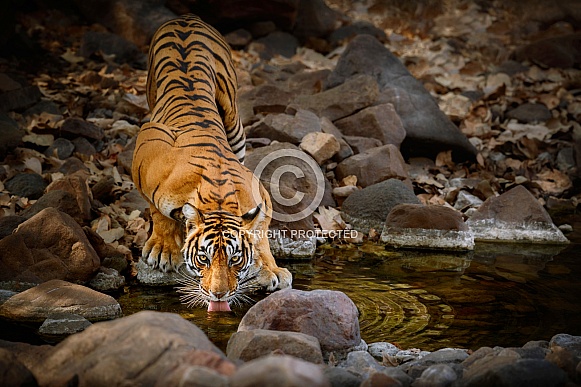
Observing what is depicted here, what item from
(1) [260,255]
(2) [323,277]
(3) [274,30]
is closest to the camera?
(1) [260,255]

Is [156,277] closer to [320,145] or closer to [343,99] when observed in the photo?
[320,145]

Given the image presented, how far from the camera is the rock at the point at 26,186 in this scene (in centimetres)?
578

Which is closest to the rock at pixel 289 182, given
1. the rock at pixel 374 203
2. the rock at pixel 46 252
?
the rock at pixel 374 203

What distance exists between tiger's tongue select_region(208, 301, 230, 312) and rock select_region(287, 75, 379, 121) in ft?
13.1

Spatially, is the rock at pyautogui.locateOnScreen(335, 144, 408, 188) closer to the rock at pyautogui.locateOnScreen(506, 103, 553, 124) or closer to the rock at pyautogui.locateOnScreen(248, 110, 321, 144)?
the rock at pyautogui.locateOnScreen(248, 110, 321, 144)

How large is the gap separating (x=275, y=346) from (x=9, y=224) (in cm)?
243

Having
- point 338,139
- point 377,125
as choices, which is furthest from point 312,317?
point 377,125

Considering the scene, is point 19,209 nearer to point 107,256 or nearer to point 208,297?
point 107,256

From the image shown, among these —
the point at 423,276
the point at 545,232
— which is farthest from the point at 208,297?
the point at 545,232

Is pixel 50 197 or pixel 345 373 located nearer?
pixel 345 373

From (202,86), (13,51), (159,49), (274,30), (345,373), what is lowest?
(345,373)

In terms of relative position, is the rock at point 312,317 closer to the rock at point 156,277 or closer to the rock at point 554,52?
the rock at point 156,277

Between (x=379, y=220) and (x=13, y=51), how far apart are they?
6.07 m

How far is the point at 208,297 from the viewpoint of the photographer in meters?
4.00
